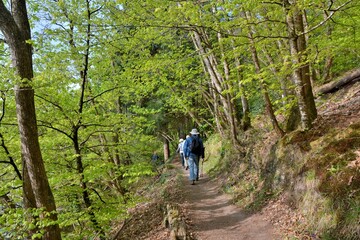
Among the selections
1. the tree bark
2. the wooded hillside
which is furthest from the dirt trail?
the tree bark

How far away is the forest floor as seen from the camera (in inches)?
193

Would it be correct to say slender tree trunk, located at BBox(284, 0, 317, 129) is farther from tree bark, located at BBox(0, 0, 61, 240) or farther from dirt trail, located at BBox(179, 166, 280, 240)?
tree bark, located at BBox(0, 0, 61, 240)

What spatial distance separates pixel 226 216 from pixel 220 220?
280mm

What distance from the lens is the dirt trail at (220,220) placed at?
16.5ft

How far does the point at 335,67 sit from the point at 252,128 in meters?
5.18

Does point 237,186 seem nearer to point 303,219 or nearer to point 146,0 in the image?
point 303,219

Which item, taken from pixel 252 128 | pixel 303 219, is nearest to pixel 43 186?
pixel 303 219

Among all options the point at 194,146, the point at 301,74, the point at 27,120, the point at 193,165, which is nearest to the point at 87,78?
the point at 27,120

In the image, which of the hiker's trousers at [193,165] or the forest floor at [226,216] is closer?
the forest floor at [226,216]

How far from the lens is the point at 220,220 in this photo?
6039 mm

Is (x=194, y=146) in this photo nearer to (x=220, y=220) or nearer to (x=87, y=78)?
(x=220, y=220)

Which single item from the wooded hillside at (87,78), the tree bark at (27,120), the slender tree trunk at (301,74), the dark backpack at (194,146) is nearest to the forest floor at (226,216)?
the slender tree trunk at (301,74)

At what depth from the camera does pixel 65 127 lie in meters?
7.08

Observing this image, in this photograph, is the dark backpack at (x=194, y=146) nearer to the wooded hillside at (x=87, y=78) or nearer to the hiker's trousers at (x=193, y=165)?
the hiker's trousers at (x=193, y=165)
